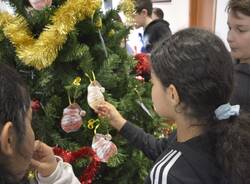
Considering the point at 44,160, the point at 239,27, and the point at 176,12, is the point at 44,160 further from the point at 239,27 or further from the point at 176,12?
the point at 176,12

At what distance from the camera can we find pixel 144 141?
115 centimetres

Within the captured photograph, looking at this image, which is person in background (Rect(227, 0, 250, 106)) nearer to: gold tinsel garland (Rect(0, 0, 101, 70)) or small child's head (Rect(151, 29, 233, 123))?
small child's head (Rect(151, 29, 233, 123))

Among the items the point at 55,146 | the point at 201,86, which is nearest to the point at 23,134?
the point at 55,146

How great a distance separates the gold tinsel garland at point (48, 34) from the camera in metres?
0.95

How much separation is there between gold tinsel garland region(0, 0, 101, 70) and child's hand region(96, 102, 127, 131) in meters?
0.20

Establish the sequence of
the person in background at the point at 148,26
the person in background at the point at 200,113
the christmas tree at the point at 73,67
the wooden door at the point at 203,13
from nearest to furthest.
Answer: the person in background at the point at 200,113
the christmas tree at the point at 73,67
the person in background at the point at 148,26
the wooden door at the point at 203,13

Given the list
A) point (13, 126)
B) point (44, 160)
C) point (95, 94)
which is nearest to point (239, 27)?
point (95, 94)

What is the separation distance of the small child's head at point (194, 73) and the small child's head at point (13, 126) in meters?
0.40

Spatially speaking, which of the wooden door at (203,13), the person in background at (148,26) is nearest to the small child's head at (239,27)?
the person in background at (148,26)

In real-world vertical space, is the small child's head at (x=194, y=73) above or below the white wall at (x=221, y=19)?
above

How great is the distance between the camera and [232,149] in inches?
34.8

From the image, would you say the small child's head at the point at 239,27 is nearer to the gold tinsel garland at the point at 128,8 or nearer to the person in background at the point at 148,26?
the gold tinsel garland at the point at 128,8

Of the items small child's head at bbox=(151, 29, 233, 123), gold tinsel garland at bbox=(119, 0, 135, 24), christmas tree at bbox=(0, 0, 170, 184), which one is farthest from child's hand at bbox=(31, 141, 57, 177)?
gold tinsel garland at bbox=(119, 0, 135, 24)

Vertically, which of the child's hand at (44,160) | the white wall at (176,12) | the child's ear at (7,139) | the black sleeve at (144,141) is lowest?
the white wall at (176,12)
